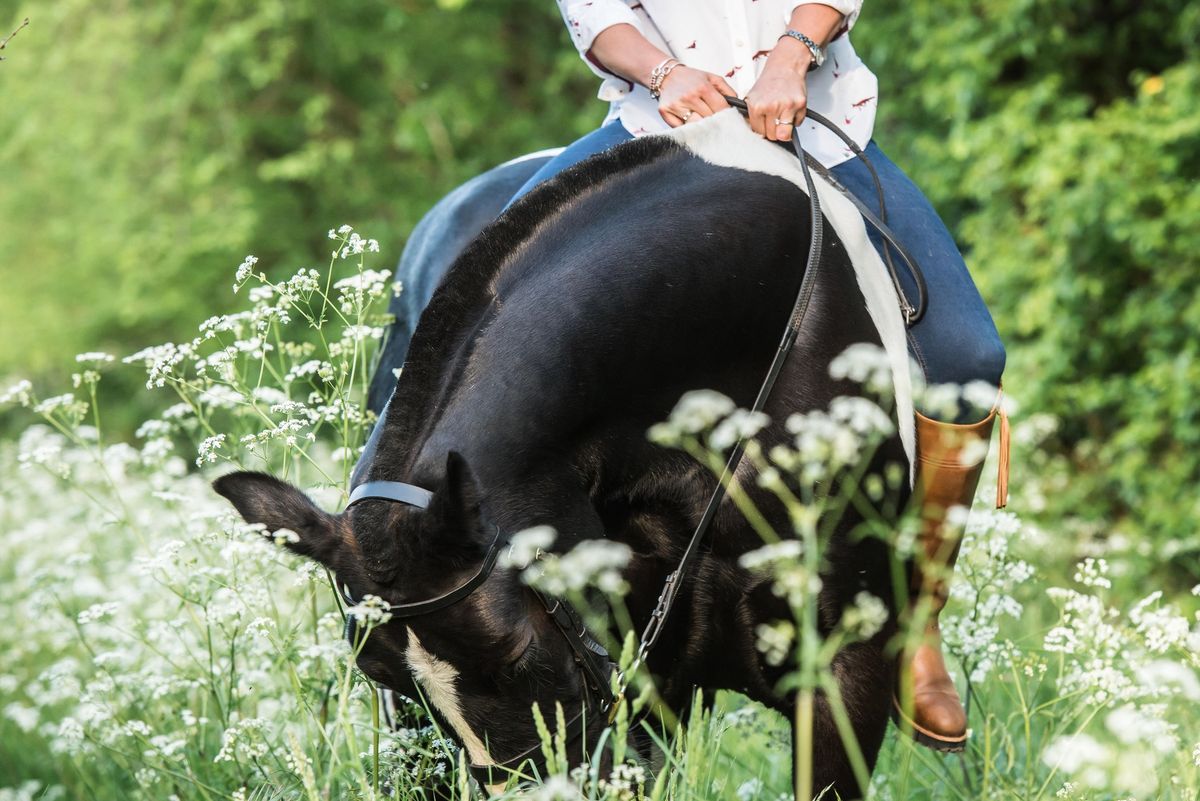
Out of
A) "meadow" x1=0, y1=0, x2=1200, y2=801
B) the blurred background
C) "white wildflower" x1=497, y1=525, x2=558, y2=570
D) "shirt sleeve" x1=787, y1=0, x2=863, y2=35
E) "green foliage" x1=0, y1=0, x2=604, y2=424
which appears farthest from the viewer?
"green foliage" x1=0, y1=0, x2=604, y2=424

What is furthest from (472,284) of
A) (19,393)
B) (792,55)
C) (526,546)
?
(19,393)

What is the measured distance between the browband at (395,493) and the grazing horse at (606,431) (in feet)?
0.06

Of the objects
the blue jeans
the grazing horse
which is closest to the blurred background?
the blue jeans

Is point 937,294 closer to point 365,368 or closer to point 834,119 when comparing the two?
point 834,119

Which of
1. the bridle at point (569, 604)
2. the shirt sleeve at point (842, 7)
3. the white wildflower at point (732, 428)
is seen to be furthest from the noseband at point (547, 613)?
the shirt sleeve at point (842, 7)

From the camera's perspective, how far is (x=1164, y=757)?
3.27m

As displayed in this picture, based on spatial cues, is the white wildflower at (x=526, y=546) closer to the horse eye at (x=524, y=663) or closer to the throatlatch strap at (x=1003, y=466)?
the horse eye at (x=524, y=663)

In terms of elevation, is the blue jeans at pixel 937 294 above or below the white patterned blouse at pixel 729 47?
below

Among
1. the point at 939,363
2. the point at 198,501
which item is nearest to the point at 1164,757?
the point at 939,363

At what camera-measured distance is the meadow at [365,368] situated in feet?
10.0

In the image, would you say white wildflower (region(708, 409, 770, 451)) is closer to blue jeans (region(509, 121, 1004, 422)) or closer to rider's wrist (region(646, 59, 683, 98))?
blue jeans (region(509, 121, 1004, 422))

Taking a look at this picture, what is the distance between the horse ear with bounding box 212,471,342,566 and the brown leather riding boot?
1388mm

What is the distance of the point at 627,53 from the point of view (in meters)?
3.45

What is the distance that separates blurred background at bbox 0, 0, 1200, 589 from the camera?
21.6 ft
